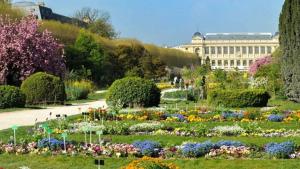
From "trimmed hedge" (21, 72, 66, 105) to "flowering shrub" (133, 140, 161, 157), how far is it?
16.0 meters

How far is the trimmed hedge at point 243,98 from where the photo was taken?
2298cm

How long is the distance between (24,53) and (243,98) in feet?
45.1

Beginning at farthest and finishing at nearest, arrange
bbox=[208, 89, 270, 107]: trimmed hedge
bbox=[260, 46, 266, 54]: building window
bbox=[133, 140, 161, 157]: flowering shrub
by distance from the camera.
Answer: bbox=[260, 46, 266, 54]: building window < bbox=[208, 89, 270, 107]: trimmed hedge < bbox=[133, 140, 161, 157]: flowering shrub

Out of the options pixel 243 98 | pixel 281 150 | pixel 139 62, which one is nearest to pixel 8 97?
pixel 243 98

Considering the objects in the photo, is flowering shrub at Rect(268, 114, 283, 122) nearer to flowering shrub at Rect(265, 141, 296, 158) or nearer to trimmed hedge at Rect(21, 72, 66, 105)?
flowering shrub at Rect(265, 141, 296, 158)

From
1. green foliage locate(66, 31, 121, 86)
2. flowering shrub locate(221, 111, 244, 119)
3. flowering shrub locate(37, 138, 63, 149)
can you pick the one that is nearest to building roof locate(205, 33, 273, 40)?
green foliage locate(66, 31, 121, 86)

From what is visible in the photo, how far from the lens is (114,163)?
10023 millimetres

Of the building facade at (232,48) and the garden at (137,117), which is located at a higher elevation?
the building facade at (232,48)

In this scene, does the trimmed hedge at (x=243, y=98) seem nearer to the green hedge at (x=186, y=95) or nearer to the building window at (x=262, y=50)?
the green hedge at (x=186, y=95)

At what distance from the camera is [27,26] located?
112ft

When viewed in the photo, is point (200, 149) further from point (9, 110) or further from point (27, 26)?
point (27, 26)

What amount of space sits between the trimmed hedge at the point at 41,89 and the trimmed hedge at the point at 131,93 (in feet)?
14.6

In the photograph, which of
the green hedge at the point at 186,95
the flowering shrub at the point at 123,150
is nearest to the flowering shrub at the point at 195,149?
the flowering shrub at the point at 123,150

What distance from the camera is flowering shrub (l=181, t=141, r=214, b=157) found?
Answer: 10.5 metres
